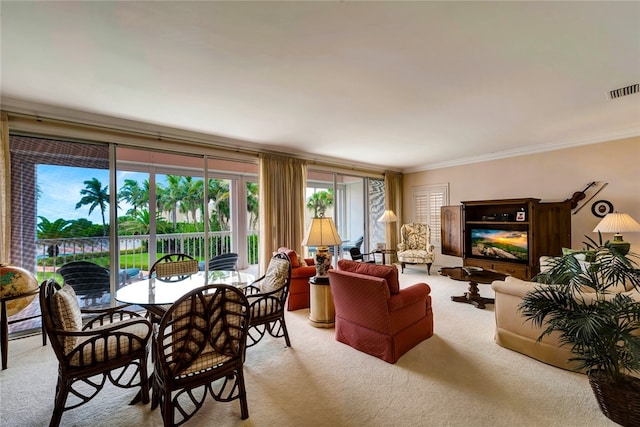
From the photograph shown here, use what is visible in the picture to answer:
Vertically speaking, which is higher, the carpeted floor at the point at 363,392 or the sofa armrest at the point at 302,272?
the sofa armrest at the point at 302,272

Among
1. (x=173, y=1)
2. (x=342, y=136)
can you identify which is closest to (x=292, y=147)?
(x=342, y=136)

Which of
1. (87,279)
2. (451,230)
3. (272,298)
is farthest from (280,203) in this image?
(451,230)

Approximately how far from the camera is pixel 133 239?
12.7ft

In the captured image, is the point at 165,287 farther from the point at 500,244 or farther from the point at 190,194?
the point at 500,244

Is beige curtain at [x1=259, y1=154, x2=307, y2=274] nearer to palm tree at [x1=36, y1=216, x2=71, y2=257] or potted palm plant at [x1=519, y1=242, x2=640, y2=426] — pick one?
palm tree at [x1=36, y1=216, x2=71, y2=257]

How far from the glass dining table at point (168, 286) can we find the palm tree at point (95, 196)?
5.05 ft

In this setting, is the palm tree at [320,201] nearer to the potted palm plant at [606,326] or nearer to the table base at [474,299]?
the table base at [474,299]

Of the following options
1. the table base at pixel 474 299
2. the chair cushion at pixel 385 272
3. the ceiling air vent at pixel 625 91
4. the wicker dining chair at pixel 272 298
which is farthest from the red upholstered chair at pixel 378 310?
the ceiling air vent at pixel 625 91

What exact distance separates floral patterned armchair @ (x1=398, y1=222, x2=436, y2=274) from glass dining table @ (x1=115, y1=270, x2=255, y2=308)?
4.16 m

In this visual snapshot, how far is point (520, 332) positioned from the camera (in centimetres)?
247

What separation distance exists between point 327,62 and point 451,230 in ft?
16.9

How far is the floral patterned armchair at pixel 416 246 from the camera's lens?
581cm

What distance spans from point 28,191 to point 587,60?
564 cm

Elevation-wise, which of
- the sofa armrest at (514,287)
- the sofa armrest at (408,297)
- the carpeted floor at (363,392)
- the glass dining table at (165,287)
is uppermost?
the glass dining table at (165,287)
